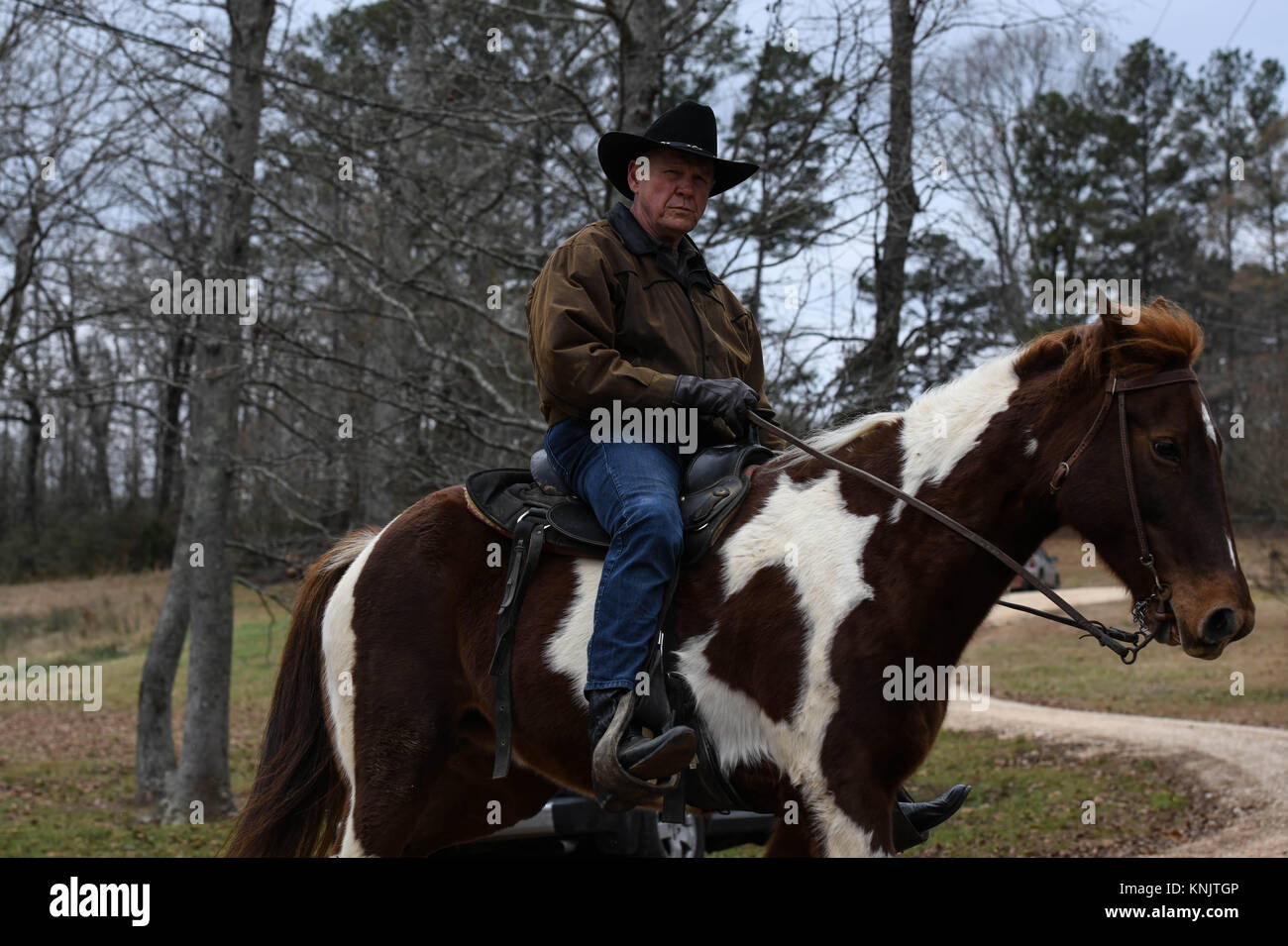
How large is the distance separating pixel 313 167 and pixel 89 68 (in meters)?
4.66

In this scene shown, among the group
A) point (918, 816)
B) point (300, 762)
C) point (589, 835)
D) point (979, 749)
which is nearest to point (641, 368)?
point (918, 816)

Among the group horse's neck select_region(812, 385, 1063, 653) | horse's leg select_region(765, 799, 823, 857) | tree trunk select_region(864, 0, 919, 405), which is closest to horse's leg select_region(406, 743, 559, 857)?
horse's leg select_region(765, 799, 823, 857)

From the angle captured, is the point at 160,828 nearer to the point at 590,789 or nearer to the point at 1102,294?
the point at 590,789

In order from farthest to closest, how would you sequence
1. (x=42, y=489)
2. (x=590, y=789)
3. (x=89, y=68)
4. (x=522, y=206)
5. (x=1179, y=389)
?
(x=42, y=489), (x=89, y=68), (x=522, y=206), (x=590, y=789), (x=1179, y=389)

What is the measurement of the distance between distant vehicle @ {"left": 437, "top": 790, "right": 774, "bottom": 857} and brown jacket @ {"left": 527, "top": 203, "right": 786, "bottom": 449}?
274cm

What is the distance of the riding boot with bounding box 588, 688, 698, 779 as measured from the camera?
354 cm

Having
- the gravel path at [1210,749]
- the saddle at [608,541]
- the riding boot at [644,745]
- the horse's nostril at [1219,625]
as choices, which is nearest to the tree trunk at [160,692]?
the gravel path at [1210,749]

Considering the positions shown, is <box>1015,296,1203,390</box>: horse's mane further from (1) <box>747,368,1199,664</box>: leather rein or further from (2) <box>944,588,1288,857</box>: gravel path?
(2) <box>944,588,1288,857</box>: gravel path

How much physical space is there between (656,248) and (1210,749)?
10437 millimetres

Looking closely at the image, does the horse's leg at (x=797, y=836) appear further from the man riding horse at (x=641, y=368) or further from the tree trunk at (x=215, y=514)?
the tree trunk at (x=215, y=514)

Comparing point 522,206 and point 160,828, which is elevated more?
point 522,206

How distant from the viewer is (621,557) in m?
3.90

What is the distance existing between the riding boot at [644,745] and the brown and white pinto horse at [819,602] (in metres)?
0.24
